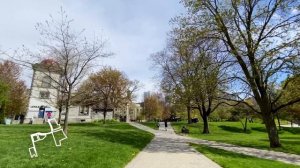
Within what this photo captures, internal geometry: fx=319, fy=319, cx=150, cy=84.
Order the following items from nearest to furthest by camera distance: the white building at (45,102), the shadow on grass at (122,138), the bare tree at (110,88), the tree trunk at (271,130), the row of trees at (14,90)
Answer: the shadow on grass at (122,138)
the white building at (45,102)
the tree trunk at (271,130)
the row of trees at (14,90)
the bare tree at (110,88)

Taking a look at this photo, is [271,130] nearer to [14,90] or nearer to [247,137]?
[247,137]

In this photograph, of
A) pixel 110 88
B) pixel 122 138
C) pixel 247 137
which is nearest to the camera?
pixel 122 138

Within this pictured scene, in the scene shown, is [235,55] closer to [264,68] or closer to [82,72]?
[264,68]

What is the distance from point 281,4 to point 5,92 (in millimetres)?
32127

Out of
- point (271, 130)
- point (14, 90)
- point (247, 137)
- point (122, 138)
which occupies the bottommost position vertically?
point (247, 137)

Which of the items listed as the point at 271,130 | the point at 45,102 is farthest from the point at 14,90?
the point at 271,130

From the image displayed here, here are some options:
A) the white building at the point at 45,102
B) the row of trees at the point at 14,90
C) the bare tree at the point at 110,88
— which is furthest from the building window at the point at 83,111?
the row of trees at the point at 14,90

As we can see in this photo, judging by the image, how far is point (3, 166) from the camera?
9.51m

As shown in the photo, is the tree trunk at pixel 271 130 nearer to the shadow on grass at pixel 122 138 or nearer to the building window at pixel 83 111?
the shadow on grass at pixel 122 138

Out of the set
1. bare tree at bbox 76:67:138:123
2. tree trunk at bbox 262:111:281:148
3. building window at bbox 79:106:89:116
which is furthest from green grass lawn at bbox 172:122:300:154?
building window at bbox 79:106:89:116

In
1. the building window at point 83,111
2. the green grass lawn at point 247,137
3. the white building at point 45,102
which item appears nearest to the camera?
the white building at point 45,102

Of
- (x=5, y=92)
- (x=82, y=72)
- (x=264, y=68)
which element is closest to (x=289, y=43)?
(x=264, y=68)

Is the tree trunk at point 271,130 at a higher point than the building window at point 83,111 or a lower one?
lower

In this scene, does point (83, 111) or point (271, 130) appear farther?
point (83, 111)
